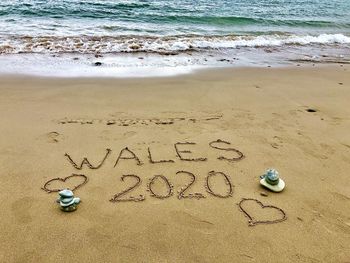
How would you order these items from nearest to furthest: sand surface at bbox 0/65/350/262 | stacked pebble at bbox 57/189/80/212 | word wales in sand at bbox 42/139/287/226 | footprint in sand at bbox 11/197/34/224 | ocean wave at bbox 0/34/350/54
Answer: sand surface at bbox 0/65/350/262, footprint in sand at bbox 11/197/34/224, stacked pebble at bbox 57/189/80/212, word wales in sand at bbox 42/139/287/226, ocean wave at bbox 0/34/350/54

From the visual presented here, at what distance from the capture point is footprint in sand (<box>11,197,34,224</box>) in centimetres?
277

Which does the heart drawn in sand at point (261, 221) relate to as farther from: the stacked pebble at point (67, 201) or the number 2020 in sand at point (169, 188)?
the stacked pebble at point (67, 201)

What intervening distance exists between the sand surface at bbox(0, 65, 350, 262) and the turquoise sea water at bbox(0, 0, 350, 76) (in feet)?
10.7

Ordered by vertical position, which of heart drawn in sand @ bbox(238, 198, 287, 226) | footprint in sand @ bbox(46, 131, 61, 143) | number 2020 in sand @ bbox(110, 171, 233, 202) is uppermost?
footprint in sand @ bbox(46, 131, 61, 143)

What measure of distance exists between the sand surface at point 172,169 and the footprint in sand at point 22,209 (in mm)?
13

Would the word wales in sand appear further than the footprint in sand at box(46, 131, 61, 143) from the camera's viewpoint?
No

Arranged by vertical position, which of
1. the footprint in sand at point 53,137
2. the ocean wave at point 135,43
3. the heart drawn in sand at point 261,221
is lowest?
the heart drawn in sand at point 261,221

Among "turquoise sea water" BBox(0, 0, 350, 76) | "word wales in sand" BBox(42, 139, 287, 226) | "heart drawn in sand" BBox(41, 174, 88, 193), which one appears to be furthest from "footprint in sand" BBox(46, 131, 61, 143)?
"turquoise sea water" BBox(0, 0, 350, 76)

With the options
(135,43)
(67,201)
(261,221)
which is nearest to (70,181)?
(67,201)

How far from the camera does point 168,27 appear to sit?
11.8 meters

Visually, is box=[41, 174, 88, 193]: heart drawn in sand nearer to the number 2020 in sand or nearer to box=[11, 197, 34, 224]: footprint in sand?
box=[11, 197, 34, 224]: footprint in sand

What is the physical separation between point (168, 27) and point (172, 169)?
9.12m

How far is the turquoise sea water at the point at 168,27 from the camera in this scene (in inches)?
352

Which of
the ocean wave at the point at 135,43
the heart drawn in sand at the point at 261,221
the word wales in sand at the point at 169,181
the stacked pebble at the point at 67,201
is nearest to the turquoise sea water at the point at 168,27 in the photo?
the ocean wave at the point at 135,43
